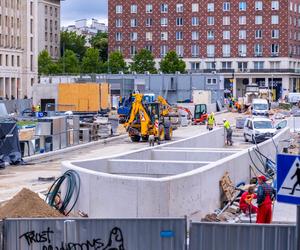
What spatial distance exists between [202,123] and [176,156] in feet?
125

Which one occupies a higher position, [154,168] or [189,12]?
[189,12]

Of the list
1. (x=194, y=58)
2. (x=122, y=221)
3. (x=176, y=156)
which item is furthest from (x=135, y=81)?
(x=122, y=221)

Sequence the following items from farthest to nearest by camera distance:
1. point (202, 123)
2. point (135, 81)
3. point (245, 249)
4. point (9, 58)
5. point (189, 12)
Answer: point (189, 12)
point (9, 58)
point (135, 81)
point (202, 123)
point (245, 249)

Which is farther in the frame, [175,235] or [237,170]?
[237,170]

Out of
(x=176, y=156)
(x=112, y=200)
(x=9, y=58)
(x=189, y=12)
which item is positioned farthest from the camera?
(x=189, y=12)

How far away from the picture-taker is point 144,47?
407 ft

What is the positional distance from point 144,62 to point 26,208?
9853cm

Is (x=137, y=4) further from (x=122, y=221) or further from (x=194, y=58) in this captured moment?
(x=122, y=221)

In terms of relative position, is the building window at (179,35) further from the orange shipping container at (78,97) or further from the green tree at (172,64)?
the orange shipping container at (78,97)

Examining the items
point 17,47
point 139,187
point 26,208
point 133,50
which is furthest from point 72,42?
point 139,187

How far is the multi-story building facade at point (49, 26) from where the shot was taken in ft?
470

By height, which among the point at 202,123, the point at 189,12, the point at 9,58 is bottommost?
the point at 202,123

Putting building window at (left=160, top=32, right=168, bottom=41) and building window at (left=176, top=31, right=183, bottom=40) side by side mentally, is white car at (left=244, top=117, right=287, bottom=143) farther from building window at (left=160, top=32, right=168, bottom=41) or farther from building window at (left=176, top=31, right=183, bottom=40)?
building window at (left=160, top=32, right=168, bottom=41)

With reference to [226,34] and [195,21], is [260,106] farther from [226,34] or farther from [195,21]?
[195,21]
